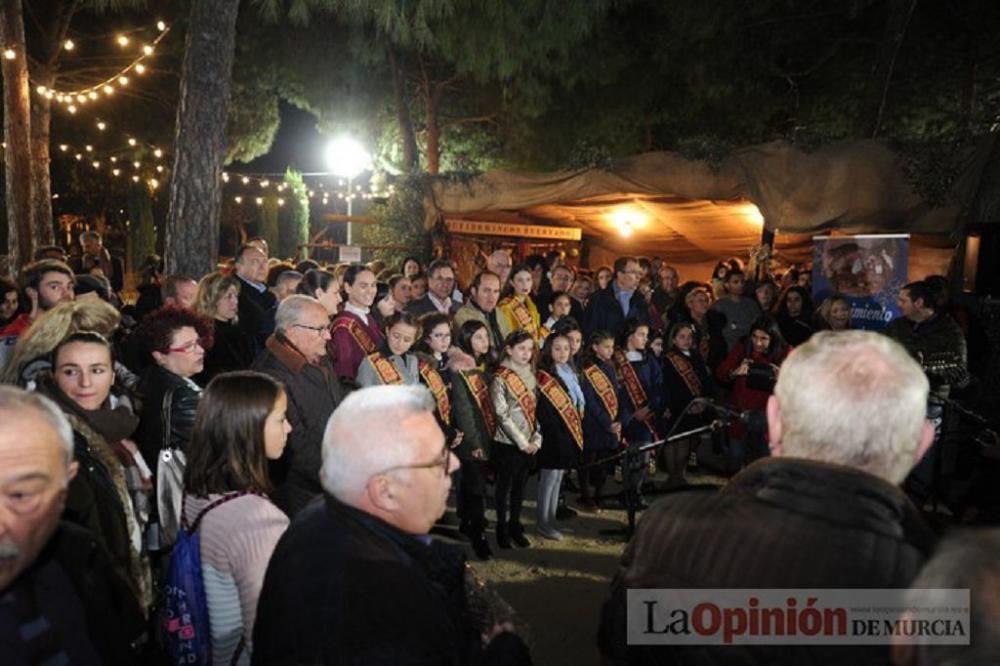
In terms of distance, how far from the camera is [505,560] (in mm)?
5434

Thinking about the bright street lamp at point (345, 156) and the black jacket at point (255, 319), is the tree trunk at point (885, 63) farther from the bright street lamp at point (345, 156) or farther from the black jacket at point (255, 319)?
the bright street lamp at point (345, 156)

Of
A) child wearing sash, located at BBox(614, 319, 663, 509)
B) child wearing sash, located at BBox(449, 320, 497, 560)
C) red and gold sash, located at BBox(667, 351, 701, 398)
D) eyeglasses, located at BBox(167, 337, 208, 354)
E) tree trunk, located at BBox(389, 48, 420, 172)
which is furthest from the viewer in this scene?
tree trunk, located at BBox(389, 48, 420, 172)

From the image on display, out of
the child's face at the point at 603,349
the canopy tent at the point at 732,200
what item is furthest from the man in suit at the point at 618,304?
the canopy tent at the point at 732,200

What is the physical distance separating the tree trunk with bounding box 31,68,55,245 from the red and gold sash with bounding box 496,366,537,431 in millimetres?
11244

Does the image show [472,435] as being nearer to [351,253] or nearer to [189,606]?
[189,606]

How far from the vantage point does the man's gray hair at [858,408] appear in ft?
5.01

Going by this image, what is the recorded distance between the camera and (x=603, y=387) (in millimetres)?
6473

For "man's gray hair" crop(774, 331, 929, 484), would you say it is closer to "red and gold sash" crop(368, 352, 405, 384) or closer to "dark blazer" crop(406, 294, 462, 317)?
"red and gold sash" crop(368, 352, 405, 384)

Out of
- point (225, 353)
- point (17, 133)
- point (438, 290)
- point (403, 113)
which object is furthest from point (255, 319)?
point (403, 113)

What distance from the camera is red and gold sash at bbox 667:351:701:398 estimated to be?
7.37m

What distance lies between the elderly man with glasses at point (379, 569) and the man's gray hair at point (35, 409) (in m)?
0.53

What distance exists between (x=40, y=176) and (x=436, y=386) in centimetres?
1190

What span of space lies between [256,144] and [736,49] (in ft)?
46.8

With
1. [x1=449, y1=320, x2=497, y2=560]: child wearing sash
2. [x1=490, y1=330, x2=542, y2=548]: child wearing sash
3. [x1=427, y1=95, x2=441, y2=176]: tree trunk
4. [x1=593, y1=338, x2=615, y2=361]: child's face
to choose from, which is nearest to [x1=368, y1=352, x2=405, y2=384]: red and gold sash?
[x1=449, y1=320, x2=497, y2=560]: child wearing sash
